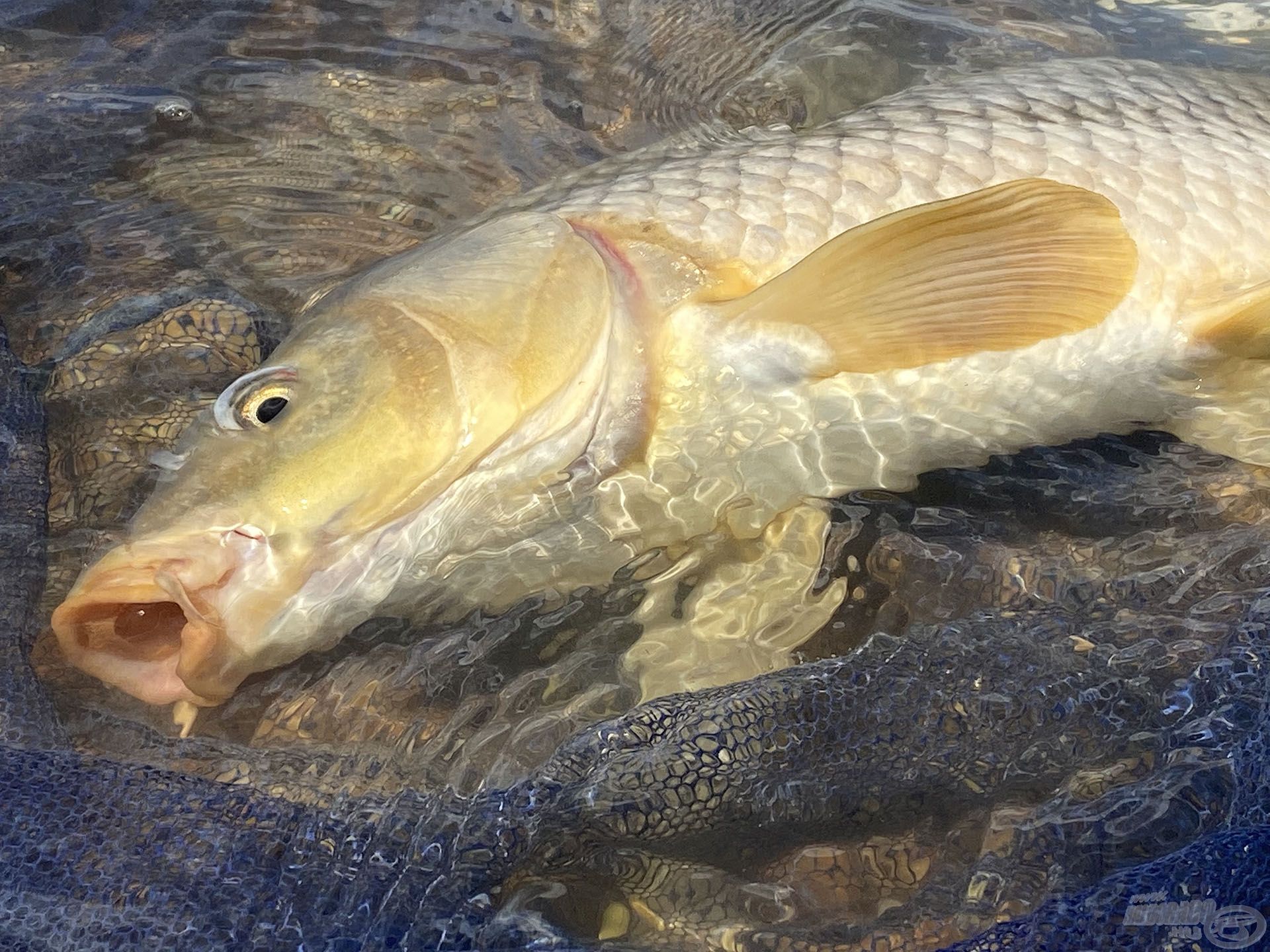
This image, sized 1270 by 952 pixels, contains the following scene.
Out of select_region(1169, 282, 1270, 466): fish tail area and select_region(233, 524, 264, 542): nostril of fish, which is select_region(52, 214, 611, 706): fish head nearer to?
select_region(233, 524, 264, 542): nostril of fish

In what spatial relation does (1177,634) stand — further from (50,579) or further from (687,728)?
(50,579)

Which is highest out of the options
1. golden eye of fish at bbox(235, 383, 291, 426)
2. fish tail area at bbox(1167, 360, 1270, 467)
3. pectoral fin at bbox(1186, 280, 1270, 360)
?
pectoral fin at bbox(1186, 280, 1270, 360)

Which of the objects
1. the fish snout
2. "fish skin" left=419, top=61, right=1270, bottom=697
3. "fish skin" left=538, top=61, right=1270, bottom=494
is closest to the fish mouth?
the fish snout

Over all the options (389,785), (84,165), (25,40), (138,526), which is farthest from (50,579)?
(25,40)

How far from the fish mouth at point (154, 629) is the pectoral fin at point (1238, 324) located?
208cm

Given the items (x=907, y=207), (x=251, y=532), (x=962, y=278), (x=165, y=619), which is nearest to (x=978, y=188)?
(x=907, y=207)

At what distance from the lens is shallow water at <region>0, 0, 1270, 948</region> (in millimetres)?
1520

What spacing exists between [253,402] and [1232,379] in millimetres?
2101

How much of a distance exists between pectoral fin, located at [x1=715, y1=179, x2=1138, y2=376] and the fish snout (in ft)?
3.64

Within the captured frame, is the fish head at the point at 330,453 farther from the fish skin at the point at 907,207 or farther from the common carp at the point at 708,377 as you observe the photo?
the fish skin at the point at 907,207

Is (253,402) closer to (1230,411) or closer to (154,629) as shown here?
(154,629)

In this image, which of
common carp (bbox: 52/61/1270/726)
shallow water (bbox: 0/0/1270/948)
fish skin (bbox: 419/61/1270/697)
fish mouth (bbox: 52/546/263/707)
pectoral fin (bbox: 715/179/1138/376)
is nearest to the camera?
shallow water (bbox: 0/0/1270/948)

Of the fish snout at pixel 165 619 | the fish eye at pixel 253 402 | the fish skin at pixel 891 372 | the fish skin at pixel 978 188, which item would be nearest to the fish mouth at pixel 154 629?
the fish snout at pixel 165 619

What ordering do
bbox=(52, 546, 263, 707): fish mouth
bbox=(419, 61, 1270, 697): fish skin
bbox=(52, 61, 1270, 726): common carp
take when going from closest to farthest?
bbox=(52, 546, 263, 707): fish mouth → bbox=(52, 61, 1270, 726): common carp → bbox=(419, 61, 1270, 697): fish skin
